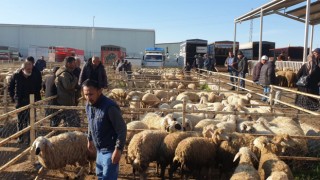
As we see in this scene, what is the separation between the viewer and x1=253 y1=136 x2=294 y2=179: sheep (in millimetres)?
4867

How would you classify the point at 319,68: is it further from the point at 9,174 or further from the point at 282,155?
the point at 9,174

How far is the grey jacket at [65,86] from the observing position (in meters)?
7.23

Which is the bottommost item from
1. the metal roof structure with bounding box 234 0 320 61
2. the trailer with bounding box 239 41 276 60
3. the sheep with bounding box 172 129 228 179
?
the sheep with bounding box 172 129 228 179

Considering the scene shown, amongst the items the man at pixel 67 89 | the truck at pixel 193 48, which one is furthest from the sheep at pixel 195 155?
the truck at pixel 193 48

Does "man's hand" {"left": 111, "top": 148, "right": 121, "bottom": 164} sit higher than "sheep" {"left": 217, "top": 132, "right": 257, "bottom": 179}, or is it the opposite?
"man's hand" {"left": 111, "top": 148, "right": 121, "bottom": 164}

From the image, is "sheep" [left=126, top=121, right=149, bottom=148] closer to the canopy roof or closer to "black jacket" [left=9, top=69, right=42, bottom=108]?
"black jacket" [left=9, top=69, right=42, bottom=108]

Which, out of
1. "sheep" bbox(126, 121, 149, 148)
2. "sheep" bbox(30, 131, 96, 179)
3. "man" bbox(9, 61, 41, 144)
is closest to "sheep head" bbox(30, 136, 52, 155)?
"sheep" bbox(30, 131, 96, 179)

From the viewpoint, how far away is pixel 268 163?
5074mm

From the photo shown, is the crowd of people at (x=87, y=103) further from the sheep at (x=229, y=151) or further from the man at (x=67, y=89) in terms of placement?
the sheep at (x=229, y=151)

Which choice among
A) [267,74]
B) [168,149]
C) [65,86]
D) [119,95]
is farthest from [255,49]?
[168,149]

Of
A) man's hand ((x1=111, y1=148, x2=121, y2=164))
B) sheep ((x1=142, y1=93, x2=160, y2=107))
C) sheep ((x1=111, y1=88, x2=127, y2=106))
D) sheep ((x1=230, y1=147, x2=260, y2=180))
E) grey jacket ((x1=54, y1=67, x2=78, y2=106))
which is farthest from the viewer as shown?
sheep ((x1=111, y1=88, x2=127, y2=106))

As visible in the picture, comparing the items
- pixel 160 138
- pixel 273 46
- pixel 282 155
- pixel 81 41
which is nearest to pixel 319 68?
pixel 282 155

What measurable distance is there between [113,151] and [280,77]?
17211mm

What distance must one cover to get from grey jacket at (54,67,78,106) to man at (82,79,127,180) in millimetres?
3305
